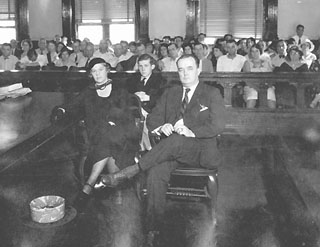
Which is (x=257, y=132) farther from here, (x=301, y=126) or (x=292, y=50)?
(x=292, y=50)

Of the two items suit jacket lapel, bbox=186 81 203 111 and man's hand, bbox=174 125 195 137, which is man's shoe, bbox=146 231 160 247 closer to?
man's hand, bbox=174 125 195 137

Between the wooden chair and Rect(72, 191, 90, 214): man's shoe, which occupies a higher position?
the wooden chair

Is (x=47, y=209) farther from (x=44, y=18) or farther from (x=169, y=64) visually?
(x=44, y=18)

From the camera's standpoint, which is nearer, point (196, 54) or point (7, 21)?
point (196, 54)

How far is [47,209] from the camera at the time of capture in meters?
3.23

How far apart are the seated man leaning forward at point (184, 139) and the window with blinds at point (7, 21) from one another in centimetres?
973

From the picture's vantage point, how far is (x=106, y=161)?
3.79 metres

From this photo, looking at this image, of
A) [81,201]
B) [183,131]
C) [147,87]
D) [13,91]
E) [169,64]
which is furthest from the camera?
[169,64]

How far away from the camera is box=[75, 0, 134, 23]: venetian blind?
1205 centimetres

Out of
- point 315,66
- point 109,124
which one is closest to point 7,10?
point 315,66

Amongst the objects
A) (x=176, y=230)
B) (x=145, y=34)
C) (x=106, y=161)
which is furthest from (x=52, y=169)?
(x=145, y=34)

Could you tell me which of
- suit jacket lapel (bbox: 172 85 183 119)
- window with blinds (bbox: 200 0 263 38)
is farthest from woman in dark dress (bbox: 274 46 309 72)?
window with blinds (bbox: 200 0 263 38)

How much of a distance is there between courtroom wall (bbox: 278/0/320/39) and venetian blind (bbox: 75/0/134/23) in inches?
143

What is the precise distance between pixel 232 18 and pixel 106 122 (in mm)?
8515
